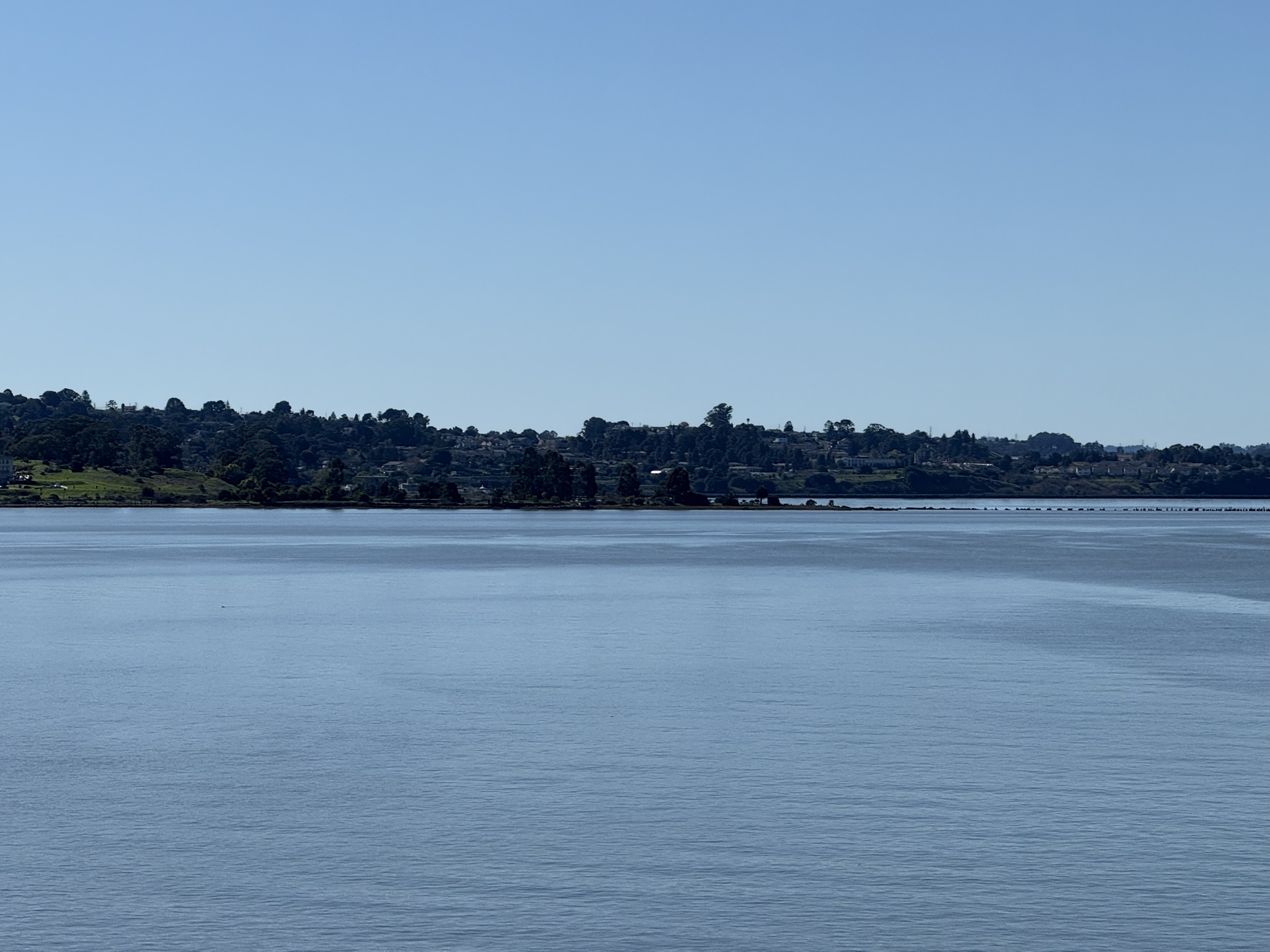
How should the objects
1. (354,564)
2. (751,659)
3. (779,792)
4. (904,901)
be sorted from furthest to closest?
(354,564) < (751,659) < (779,792) < (904,901)

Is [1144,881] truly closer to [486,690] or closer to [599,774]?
[599,774]

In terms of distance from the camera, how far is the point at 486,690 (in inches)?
1978

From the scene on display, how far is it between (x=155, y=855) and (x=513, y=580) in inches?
3283

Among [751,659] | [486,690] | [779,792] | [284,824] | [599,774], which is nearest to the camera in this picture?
[284,824]

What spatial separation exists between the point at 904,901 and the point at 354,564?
366ft

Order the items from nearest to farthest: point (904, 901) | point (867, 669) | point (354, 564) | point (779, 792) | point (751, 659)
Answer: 1. point (904, 901)
2. point (779, 792)
3. point (867, 669)
4. point (751, 659)
5. point (354, 564)

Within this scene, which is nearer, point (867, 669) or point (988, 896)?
point (988, 896)

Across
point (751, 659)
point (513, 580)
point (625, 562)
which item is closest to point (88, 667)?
point (751, 659)

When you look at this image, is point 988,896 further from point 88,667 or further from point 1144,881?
point 88,667

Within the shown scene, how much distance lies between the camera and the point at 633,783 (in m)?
35.3

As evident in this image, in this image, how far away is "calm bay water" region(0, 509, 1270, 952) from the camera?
25375mm

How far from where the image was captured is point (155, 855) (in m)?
28.9

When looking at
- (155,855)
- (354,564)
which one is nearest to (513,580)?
(354,564)

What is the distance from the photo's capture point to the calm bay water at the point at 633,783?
2538 centimetres
